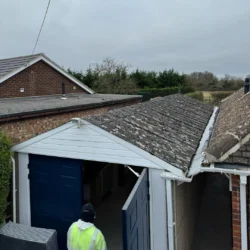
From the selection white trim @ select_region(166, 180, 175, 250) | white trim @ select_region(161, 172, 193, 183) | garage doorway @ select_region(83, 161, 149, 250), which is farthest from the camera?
white trim @ select_region(166, 180, 175, 250)

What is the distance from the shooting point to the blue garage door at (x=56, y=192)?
616 centimetres

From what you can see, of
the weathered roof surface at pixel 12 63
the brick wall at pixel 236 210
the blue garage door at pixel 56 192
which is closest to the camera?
the brick wall at pixel 236 210

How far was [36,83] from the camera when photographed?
1730 cm

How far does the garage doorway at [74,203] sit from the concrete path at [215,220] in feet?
7.12

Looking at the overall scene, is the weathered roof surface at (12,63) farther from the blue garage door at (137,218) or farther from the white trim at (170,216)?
the white trim at (170,216)

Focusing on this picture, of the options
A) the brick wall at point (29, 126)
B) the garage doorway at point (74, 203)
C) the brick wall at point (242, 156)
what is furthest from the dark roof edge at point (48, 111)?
the brick wall at point (242, 156)

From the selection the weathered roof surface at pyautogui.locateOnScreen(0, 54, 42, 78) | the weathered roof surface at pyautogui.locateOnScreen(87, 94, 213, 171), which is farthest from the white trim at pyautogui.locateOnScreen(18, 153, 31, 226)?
the weathered roof surface at pyautogui.locateOnScreen(0, 54, 42, 78)

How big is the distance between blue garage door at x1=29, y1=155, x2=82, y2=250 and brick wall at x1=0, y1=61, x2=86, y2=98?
9.31 metres

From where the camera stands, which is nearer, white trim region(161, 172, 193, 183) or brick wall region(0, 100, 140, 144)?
white trim region(161, 172, 193, 183)

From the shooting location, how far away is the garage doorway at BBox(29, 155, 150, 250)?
4.55 m

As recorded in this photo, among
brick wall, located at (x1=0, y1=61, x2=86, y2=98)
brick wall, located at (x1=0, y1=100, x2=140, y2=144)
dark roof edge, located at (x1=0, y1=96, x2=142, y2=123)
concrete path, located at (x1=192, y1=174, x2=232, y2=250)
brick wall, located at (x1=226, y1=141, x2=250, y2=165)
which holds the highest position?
brick wall, located at (x1=0, y1=61, x2=86, y2=98)

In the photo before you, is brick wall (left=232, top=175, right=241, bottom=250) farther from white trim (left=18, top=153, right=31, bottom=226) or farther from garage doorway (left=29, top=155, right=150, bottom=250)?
white trim (left=18, top=153, right=31, bottom=226)

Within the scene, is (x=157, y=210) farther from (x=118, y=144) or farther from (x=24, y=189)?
(x=24, y=189)

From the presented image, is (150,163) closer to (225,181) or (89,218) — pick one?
(89,218)
